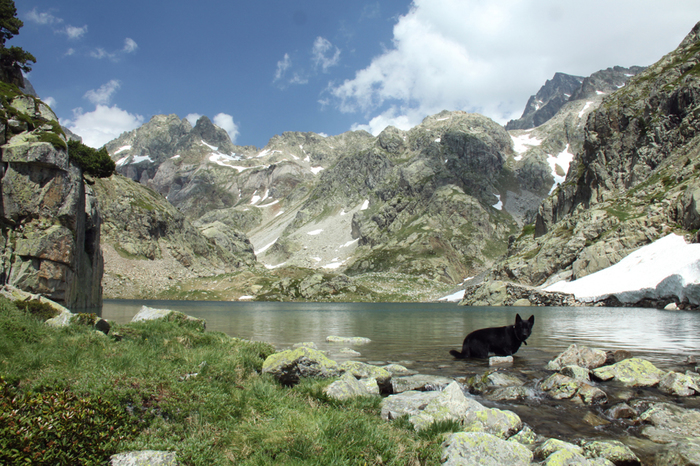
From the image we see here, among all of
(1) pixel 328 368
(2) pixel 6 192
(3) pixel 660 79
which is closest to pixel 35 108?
(2) pixel 6 192

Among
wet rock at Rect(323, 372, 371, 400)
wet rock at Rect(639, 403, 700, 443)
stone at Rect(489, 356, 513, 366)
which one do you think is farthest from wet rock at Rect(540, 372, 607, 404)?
wet rock at Rect(323, 372, 371, 400)

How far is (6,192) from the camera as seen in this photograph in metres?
38.7

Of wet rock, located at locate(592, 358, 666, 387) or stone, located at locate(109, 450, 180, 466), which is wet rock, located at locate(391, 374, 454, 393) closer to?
wet rock, located at locate(592, 358, 666, 387)

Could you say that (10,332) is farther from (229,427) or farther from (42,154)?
(42,154)

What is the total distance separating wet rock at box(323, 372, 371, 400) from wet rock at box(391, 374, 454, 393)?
112 inches

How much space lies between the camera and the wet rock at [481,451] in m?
6.38

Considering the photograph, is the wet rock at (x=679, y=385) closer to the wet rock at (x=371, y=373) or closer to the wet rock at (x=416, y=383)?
the wet rock at (x=416, y=383)

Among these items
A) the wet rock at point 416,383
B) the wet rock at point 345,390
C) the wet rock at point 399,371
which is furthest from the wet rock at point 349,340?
the wet rock at point 345,390

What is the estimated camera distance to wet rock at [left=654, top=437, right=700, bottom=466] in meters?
7.22

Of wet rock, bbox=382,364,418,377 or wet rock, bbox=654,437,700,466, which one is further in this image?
wet rock, bbox=382,364,418,377

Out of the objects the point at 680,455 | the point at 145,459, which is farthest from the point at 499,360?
the point at 145,459

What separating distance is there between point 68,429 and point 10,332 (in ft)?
20.9

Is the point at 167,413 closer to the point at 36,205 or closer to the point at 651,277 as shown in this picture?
the point at 36,205

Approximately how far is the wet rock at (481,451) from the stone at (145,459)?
451cm
